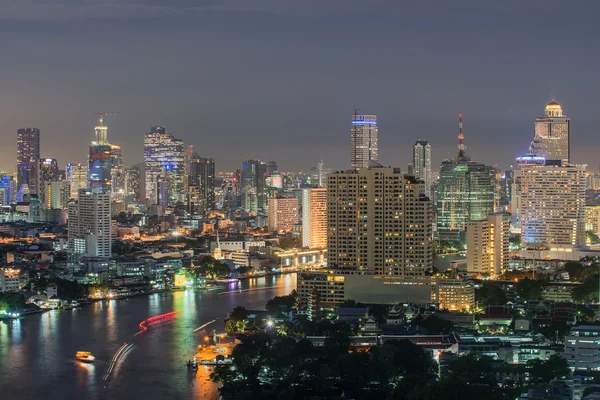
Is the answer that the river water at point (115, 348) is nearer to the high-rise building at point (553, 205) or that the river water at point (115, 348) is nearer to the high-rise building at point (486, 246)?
the high-rise building at point (486, 246)

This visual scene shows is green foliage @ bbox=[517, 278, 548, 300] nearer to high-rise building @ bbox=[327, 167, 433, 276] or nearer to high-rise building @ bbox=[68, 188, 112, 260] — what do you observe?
high-rise building @ bbox=[327, 167, 433, 276]

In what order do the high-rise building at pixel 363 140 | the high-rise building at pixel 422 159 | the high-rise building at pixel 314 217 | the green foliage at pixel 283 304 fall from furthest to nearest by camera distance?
the high-rise building at pixel 422 159, the high-rise building at pixel 363 140, the high-rise building at pixel 314 217, the green foliage at pixel 283 304

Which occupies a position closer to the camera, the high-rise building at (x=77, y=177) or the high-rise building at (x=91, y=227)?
the high-rise building at (x=91, y=227)

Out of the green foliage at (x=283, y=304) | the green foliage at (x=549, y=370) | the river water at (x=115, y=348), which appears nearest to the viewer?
the green foliage at (x=549, y=370)

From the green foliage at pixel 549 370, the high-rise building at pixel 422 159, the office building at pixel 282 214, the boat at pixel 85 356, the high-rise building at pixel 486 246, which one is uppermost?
the high-rise building at pixel 422 159

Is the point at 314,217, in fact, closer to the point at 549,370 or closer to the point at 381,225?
the point at 381,225

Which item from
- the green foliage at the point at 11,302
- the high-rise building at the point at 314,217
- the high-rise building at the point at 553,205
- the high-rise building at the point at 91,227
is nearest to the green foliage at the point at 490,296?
the green foliage at the point at 11,302

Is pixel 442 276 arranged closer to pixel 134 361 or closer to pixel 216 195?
pixel 134 361
